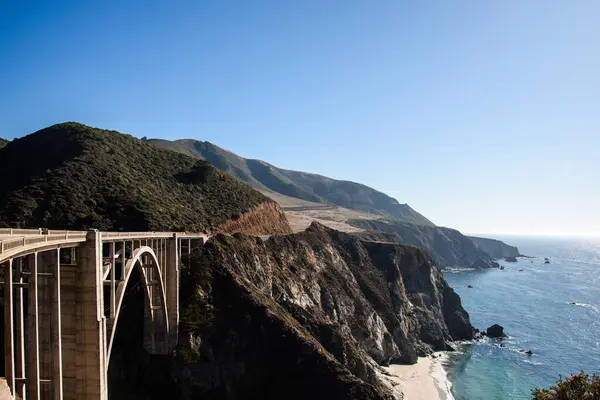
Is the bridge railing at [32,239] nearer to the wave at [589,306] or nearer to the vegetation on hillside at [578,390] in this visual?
the vegetation on hillside at [578,390]

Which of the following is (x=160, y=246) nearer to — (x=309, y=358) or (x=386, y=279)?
(x=309, y=358)

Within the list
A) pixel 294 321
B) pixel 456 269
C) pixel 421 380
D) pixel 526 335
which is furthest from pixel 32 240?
pixel 456 269

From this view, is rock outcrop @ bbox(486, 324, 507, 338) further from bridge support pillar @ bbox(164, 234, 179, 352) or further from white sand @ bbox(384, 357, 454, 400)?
bridge support pillar @ bbox(164, 234, 179, 352)

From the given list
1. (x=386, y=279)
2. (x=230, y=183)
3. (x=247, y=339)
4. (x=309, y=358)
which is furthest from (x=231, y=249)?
(x=386, y=279)

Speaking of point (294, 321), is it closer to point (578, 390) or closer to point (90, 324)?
point (90, 324)

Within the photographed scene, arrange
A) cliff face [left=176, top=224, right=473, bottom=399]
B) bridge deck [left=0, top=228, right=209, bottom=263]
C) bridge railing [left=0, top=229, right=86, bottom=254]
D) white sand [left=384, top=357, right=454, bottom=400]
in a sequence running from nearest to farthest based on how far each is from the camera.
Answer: bridge deck [left=0, top=228, right=209, bottom=263] → bridge railing [left=0, top=229, right=86, bottom=254] → cliff face [left=176, top=224, right=473, bottom=399] → white sand [left=384, top=357, right=454, bottom=400]

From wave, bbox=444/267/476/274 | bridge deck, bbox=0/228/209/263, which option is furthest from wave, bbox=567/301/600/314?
bridge deck, bbox=0/228/209/263
